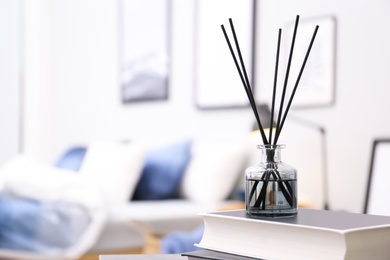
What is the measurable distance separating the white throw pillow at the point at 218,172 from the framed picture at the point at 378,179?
80 cm

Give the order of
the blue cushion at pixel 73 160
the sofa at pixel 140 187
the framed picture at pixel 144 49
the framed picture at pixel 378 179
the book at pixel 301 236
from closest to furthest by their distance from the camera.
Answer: the book at pixel 301 236, the framed picture at pixel 378 179, the sofa at pixel 140 187, the blue cushion at pixel 73 160, the framed picture at pixel 144 49

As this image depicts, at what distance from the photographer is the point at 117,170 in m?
3.36

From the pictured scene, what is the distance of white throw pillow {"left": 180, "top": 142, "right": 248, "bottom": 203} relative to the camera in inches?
125

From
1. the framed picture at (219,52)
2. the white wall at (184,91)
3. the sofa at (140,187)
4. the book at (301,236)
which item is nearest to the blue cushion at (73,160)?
the sofa at (140,187)

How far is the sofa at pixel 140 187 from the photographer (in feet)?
9.07

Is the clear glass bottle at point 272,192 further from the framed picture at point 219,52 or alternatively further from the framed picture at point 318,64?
the framed picture at point 219,52

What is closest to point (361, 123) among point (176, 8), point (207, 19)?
point (207, 19)

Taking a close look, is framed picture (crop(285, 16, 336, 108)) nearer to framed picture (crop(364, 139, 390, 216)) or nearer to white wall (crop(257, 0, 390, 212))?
white wall (crop(257, 0, 390, 212))

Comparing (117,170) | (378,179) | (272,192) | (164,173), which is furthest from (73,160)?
(272,192)

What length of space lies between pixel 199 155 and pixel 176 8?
97 cm

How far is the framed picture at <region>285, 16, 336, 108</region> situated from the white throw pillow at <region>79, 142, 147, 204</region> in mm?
914

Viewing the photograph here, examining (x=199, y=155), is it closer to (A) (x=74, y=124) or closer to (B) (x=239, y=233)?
(A) (x=74, y=124)

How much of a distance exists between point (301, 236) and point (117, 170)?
2701 mm

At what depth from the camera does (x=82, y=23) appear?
15.6ft
